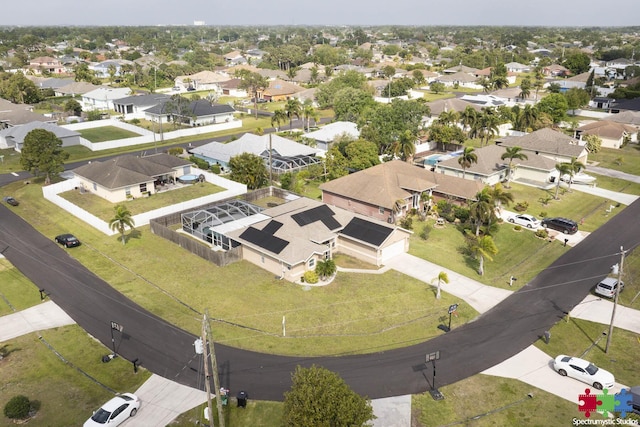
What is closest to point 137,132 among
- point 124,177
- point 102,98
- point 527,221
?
point 102,98

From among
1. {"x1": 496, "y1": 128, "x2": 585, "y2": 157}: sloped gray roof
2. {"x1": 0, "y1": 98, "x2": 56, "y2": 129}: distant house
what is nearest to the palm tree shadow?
{"x1": 0, "y1": 98, "x2": 56, "y2": 129}: distant house

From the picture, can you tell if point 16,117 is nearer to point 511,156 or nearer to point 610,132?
point 511,156

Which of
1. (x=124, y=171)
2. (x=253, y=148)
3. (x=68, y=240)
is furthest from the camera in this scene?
(x=253, y=148)

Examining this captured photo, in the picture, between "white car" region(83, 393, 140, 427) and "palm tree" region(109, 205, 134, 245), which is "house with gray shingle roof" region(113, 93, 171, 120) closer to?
"palm tree" region(109, 205, 134, 245)

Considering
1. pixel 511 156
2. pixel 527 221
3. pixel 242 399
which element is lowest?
pixel 242 399

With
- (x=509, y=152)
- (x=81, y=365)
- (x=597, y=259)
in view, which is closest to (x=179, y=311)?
(x=81, y=365)

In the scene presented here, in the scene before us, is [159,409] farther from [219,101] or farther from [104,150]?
[219,101]
